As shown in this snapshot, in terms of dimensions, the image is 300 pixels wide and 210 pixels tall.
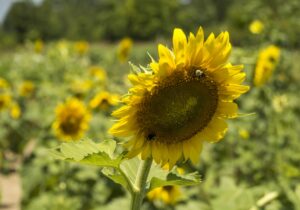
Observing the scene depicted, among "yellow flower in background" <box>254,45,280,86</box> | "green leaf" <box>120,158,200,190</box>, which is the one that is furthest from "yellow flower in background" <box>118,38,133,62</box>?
"green leaf" <box>120,158,200,190</box>

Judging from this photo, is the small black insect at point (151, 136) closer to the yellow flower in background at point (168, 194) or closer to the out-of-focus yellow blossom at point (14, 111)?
the yellow flower in background at point (168, 194)

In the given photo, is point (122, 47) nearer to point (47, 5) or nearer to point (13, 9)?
point (47, 5)

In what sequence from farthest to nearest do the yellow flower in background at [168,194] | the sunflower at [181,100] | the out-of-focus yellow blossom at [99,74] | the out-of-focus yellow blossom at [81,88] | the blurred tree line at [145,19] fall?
the blurred tree line at [145,19] → the out-of-focus yellow blossom at [99,74] → the out-of-focus yellow blossom at [81,88] → the yellow flower in background at [168,194] → the sunflower at [181,100]

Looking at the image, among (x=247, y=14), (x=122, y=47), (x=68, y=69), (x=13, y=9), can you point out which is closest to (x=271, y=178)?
(x=122, y=47)

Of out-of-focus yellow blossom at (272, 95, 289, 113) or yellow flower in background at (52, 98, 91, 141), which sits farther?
out-of-focus yellow blossom at (272, 95, 289, 113)

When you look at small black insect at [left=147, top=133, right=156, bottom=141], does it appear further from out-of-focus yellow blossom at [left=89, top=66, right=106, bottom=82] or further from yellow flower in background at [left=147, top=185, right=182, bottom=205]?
out-of-focus yellow blossom at [left=89, top=66, right=106, bottom=82]

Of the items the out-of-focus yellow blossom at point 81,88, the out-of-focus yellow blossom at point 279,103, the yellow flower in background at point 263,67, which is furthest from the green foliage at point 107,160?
the out-of-focus yellow blossom at point 279,103

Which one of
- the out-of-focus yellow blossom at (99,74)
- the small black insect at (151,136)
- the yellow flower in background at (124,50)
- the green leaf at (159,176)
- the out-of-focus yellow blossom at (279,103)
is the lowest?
the yellow flower in background at (124,50)
